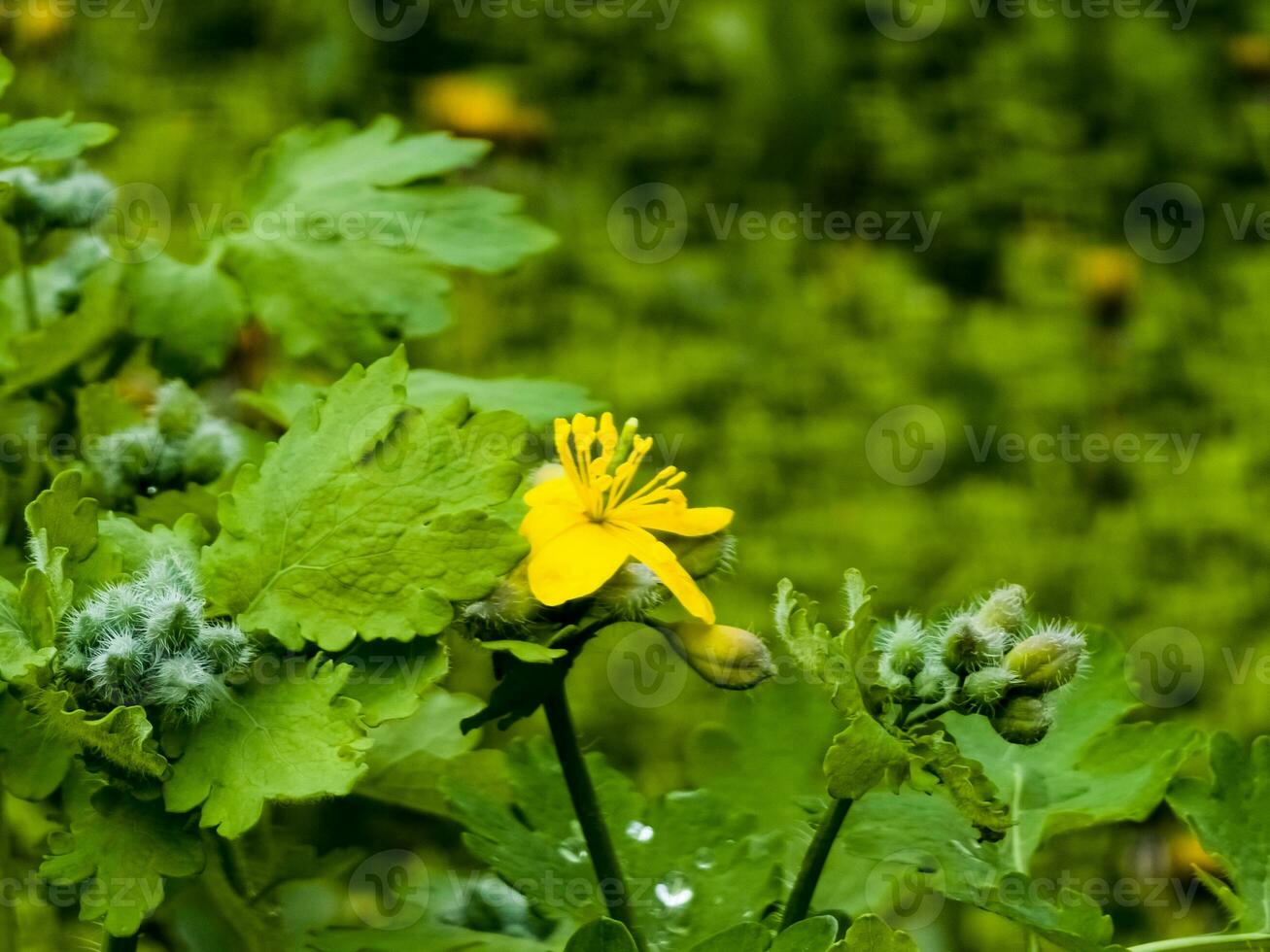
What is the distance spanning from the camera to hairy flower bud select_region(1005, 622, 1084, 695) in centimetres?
81

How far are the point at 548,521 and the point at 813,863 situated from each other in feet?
0.79

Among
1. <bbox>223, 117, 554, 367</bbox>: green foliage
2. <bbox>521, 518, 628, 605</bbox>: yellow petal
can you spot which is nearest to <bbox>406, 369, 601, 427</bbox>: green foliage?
<bbox>223, 117, 554, 367</bbox>: green foliage

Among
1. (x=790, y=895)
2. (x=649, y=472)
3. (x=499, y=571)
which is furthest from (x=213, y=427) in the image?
(x=649, y=472)

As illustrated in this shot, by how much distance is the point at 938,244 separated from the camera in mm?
2980

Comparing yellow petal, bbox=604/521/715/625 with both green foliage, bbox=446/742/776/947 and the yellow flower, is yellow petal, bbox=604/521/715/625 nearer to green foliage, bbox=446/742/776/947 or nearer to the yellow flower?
the yellow flower

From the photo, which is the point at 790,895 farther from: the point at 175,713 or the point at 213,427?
the point at 213,427

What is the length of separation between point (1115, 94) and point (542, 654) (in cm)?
270

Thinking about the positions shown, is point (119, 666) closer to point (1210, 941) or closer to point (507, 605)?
point (507, 605)

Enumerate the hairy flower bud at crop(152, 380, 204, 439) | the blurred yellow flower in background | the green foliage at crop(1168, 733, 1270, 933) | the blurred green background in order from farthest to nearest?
the blurred yellow flower in background < the blurred green background < the hairy flower bud at crop(152, 380, 204, 439) < the green foliage at crop(1168, 733, 1270, 933)

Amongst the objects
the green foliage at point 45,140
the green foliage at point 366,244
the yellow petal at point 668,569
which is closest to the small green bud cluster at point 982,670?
the yellow petal at point 668,569

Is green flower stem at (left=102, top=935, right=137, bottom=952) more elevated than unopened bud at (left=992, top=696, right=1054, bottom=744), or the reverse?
unopened bud at (left=992, top=696, right=1054, bottom=744)

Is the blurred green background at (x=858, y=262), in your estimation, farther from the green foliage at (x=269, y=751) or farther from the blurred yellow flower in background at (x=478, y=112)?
the green foliage at (x=269, y=751)

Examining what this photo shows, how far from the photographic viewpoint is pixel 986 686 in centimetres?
81

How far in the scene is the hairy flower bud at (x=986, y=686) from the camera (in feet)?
2.66
